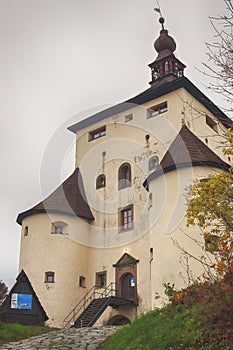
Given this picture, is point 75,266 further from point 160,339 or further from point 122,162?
point 160,339

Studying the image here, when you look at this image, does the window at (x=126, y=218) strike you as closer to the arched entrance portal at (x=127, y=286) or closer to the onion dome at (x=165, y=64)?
the arched entrance portal at (x=127, y=286)

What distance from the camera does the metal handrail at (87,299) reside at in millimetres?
26203

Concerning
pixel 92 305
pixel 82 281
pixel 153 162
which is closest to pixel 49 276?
pixel 82 281

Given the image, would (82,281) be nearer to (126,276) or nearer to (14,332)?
(126,276)

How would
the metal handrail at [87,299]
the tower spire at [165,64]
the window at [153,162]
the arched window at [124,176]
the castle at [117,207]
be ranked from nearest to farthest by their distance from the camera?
the castle at [117,207], the metal handrail at [87,299], the window at [153,162], the arched window at [124,176], the tower spire at [165,64]

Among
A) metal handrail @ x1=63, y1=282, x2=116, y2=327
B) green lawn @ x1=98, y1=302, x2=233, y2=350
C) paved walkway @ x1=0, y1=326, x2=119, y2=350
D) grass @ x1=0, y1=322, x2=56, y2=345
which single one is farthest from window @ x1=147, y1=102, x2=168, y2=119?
green lawn @ x1=98, y1=302, x2=233, y2=350

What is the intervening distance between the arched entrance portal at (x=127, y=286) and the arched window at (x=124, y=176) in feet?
16.9

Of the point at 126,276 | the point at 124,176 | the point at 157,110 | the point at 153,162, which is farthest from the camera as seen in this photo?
the point at 124,176

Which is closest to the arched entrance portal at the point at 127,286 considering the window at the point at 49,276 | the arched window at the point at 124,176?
the window at the point at 49,276

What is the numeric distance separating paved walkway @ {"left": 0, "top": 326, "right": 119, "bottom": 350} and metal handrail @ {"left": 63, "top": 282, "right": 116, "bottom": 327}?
10.7m

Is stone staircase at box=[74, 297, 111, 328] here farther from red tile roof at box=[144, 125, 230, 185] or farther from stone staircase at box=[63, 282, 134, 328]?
red tile roof at box=[144, 125, 230, 185]

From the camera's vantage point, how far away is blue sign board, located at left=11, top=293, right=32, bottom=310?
754 inches

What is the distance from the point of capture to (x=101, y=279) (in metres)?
27.6

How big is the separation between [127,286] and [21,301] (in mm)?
8183
